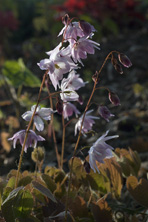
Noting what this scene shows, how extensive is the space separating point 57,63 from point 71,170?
330mm

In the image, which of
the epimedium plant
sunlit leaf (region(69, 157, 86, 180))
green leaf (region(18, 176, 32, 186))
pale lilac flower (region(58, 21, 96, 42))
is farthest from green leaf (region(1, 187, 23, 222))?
pale lilac flower (region(58, 21, 96, 42))

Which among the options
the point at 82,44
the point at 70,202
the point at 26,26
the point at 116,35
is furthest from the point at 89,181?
the point at 26,26

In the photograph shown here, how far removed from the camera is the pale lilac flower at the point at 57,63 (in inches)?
41.3

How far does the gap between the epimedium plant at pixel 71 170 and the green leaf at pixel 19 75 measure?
1057 millimetres

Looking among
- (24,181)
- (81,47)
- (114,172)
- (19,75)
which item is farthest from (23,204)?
(19,75)

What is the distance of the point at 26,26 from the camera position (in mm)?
7371

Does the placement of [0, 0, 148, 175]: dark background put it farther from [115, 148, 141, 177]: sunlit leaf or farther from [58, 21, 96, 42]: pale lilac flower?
[58, 21, 96, 42]: pale lilac flower

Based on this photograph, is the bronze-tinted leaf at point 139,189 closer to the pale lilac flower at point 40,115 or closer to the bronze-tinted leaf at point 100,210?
the bronze-tinted leaf at point 100,210

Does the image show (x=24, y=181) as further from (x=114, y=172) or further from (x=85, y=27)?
(x=85, y=27)

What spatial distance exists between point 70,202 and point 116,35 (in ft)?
15.0

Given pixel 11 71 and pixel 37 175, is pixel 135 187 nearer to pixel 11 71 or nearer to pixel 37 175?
pixel 37 175

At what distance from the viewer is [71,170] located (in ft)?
3.63

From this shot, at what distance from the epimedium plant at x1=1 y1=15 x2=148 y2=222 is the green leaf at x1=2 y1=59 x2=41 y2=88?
41.6 inches

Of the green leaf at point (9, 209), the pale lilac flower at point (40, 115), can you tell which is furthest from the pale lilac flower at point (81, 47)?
the green leaf at point (9, 209)
